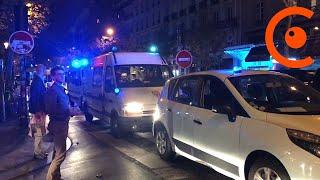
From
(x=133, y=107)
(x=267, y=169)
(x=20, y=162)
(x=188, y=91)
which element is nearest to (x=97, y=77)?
(x=133, y=107)

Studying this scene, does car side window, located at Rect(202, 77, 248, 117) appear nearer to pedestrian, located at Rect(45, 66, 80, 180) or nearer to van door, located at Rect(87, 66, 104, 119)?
pedestrian, located at Rect(45, 66, 80, 180)

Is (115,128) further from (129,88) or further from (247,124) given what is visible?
(247,124)

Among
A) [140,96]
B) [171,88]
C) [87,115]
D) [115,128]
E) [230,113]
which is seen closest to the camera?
[230,113]

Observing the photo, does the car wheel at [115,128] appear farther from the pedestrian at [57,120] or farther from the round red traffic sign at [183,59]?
the round red traffic sign at [183,59]

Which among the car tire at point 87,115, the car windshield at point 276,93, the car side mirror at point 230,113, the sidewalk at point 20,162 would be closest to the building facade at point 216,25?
the car tire at point 87,115

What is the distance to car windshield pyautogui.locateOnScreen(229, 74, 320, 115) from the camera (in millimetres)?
6566

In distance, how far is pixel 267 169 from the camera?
19.4ft

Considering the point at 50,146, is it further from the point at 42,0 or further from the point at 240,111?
the point at 42,0

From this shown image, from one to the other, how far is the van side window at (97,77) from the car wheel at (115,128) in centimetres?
178

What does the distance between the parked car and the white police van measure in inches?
128

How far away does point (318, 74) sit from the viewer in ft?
44.4

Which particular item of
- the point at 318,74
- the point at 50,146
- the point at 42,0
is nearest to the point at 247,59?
the point at 42,0

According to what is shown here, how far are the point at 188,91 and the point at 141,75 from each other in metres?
4.98

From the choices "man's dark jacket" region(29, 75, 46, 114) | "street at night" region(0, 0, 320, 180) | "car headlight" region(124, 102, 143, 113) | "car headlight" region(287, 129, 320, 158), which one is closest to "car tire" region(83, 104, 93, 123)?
"street at night" region(0, 0, 320, 180)
